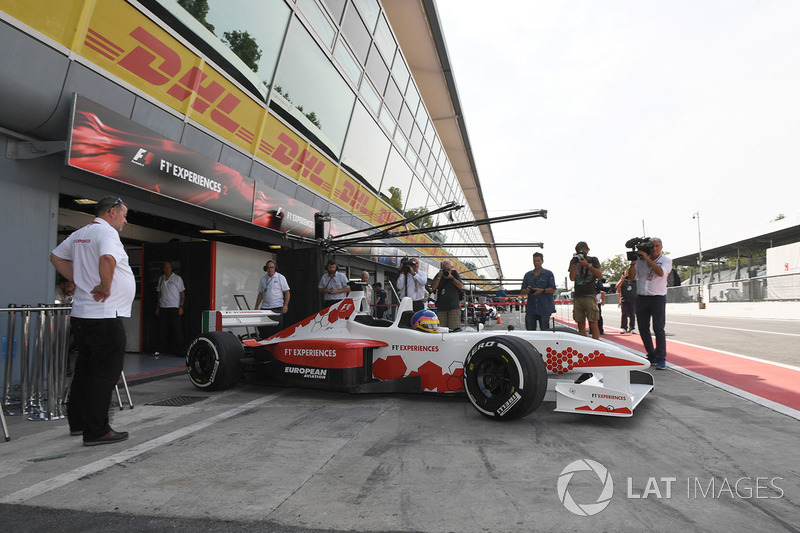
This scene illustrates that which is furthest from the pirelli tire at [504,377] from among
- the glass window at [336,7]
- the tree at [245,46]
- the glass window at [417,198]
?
the glass window at [417,198]

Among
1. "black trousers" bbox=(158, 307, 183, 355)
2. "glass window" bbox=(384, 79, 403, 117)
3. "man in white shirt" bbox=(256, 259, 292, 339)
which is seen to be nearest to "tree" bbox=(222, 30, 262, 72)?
"man in white shirt" bbox=(256, 259, 292, 339)

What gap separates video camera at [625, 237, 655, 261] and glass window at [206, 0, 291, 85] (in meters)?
6.51

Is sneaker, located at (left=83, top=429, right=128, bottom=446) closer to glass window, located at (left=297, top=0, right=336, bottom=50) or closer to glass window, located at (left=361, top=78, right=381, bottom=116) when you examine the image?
glass window, located at (left=297, top=0, right=336, bottom=50)

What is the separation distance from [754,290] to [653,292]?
2222cm

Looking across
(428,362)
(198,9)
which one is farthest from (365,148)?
(428,362)

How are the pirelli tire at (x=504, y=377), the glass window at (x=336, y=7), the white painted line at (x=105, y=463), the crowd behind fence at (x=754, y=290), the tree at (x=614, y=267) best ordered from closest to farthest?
the white painted line at (x=105, y=463), the pirelli tire at (x=504, y=377), the glass window at (x=336, y=7), the crowd behind fence at (x=754, y=290), the tree at (x=614, y=267)

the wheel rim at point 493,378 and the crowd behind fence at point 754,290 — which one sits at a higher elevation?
the crowd behind fence at point 754,290

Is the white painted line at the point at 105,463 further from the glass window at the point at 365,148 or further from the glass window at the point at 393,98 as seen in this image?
the glass window at the point at 393,98

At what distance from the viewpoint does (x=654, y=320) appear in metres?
6.01

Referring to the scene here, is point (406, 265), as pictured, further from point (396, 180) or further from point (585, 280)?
point (396, 180)

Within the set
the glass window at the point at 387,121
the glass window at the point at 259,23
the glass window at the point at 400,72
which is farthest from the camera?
the glass window at the point at 400,72

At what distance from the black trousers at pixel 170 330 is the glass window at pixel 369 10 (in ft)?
28.3

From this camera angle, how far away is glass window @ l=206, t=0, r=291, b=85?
6516 mm

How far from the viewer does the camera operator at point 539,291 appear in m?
7.02
